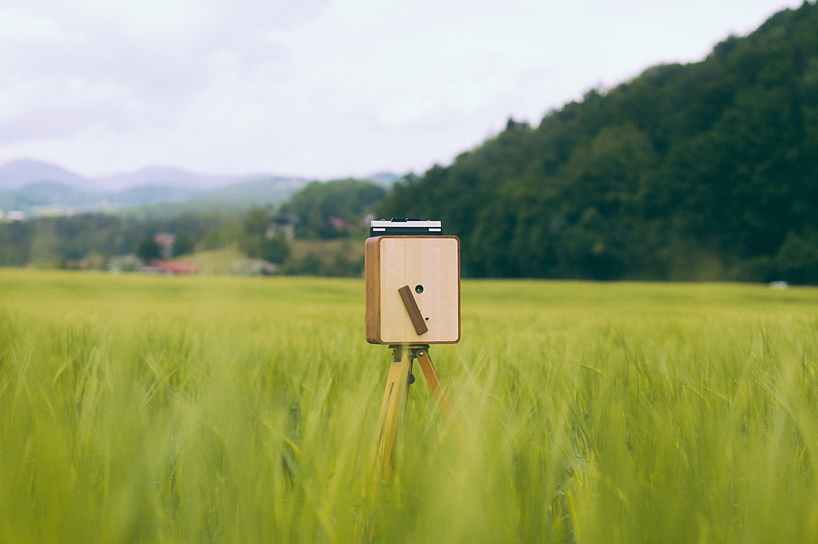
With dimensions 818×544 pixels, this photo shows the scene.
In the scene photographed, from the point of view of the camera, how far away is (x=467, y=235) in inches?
2260

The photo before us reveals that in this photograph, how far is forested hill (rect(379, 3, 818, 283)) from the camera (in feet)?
107

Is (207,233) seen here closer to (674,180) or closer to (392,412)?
(392,412)

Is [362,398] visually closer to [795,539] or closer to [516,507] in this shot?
[516,507]

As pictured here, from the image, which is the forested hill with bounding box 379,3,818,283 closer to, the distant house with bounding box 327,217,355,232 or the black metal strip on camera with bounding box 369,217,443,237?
the distant house with bounding box 327,217,355,232

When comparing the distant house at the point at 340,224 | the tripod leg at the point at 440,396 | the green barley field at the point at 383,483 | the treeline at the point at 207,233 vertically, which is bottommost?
the green barley field at the point at 383,483

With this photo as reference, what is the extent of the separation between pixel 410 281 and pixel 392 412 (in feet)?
0.92

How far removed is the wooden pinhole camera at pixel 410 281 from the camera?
115 centimetres

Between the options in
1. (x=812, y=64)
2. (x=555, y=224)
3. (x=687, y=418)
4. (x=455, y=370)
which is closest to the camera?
(x=687, y=418)

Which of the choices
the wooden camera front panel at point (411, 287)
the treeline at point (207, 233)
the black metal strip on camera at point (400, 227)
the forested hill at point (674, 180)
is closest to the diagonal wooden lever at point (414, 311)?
the wooden camera front panel at point (411, 287)

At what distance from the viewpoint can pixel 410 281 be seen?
117 centimetres

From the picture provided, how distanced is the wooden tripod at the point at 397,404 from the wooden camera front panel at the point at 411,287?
4cm

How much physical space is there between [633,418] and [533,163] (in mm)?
55314

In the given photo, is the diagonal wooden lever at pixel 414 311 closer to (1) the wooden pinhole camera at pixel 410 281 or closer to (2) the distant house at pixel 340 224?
(1) the wooden pinhole camera at pixel 410 281

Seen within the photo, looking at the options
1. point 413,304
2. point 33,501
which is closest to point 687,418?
point 413,304
